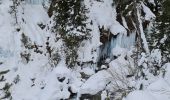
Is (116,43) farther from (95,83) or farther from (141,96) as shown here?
(141,96)

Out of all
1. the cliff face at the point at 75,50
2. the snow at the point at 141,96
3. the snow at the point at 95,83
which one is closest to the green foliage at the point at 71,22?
the cliff face at the point at 75,50

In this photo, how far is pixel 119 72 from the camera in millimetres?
12102

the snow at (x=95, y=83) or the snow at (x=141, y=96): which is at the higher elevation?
the snow at (x=141, y=96)

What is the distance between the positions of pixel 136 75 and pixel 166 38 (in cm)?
161

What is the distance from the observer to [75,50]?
40.7ft

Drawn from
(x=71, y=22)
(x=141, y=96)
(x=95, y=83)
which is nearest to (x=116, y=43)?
(x=71, y=22)

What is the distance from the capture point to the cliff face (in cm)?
1166

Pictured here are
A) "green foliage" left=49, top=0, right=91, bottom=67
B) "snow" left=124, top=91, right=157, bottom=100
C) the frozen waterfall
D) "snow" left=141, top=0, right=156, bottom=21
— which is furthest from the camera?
"snow" left=141, top=0, right=156, bottom=21

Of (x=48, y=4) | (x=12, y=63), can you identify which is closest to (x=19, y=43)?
(x=12, y=63)

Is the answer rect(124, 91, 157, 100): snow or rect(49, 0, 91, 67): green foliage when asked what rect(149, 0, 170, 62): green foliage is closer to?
rect(49, 0, 91, 67): green foliage

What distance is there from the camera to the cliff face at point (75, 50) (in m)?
11.7

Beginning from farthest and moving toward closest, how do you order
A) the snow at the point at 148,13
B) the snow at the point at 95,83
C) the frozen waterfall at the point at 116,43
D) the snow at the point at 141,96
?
the snow at the point at 148,13
the frozen waterfall at the point at 116,43
the snow at the point at 95,83
the snow at the point at 141,96

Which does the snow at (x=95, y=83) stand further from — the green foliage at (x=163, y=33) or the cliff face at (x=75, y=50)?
the green foliage at (x=163, y=33)

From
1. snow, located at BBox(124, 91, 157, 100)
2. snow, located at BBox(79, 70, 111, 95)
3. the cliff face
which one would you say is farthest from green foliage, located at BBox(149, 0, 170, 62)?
snow, located at BBox(124, 91, 157, 100)
